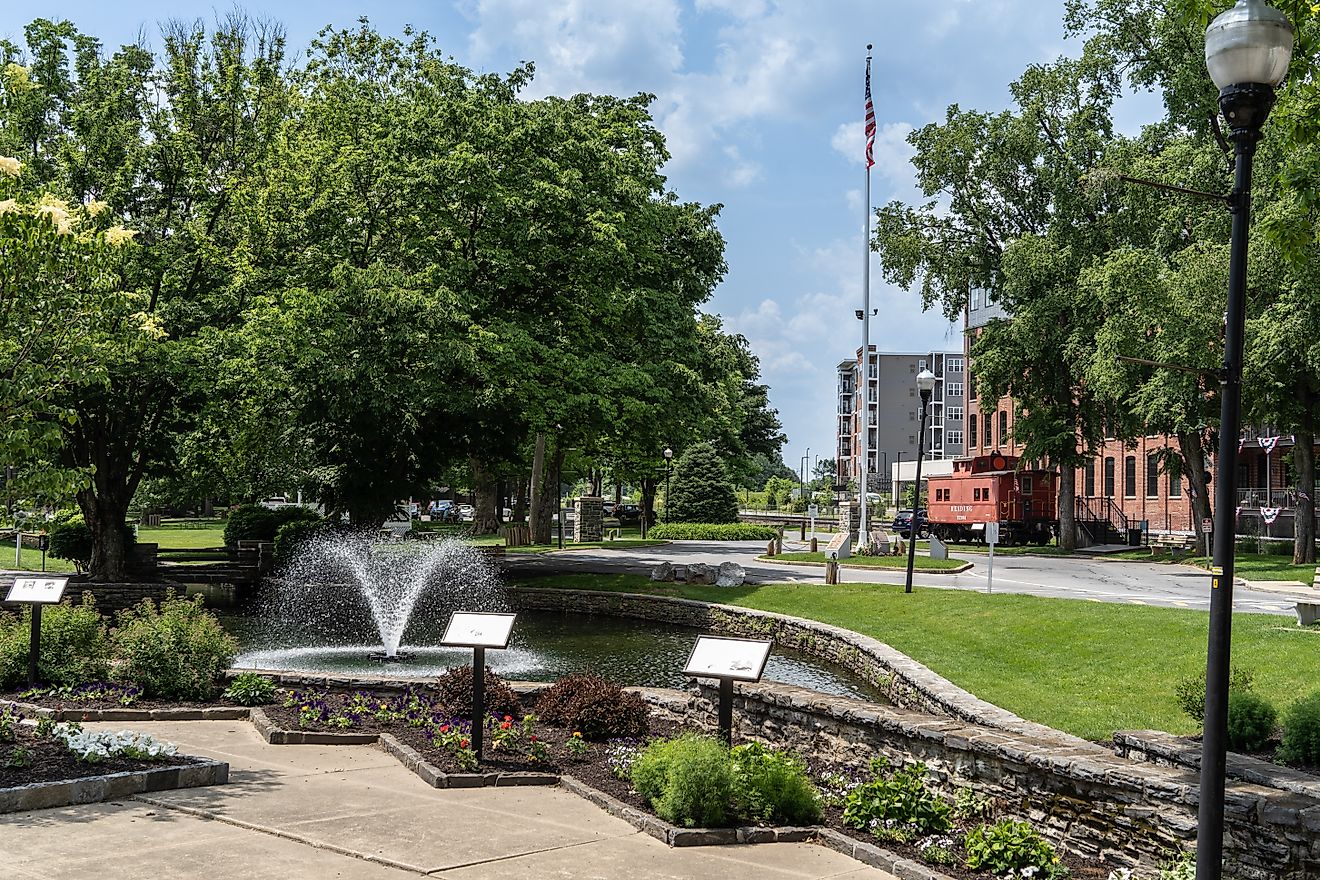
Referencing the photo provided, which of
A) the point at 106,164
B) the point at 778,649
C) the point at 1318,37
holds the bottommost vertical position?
the point at 778,649

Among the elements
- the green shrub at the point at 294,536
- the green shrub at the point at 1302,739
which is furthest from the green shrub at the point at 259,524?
the green shrub at the point at 1302,739

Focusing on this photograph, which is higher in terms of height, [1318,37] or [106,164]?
[106,164]

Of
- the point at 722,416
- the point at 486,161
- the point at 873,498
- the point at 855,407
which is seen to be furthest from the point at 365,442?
the point at 855,407

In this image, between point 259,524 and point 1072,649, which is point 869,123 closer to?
point 259,524

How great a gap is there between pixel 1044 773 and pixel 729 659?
7.61ft

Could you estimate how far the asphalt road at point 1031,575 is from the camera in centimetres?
2389

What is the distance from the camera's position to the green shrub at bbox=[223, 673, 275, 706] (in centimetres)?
1146

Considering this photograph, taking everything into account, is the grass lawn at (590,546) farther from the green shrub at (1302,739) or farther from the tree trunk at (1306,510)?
the green shrub at (1302,739)

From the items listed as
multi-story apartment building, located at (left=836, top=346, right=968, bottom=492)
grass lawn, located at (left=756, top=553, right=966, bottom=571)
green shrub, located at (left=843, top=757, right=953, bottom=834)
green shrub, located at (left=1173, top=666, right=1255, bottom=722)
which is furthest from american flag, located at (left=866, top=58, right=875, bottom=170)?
multi-story apartment building, located at (left=836, top=346, right=968, bottom=492)

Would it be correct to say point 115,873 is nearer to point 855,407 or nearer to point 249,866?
point 249,866

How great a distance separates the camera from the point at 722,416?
4681cm

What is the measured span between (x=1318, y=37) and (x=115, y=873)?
9.56 metres

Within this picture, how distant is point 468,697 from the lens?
1070 cm

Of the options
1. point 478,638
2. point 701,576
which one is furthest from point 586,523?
point 478,638
